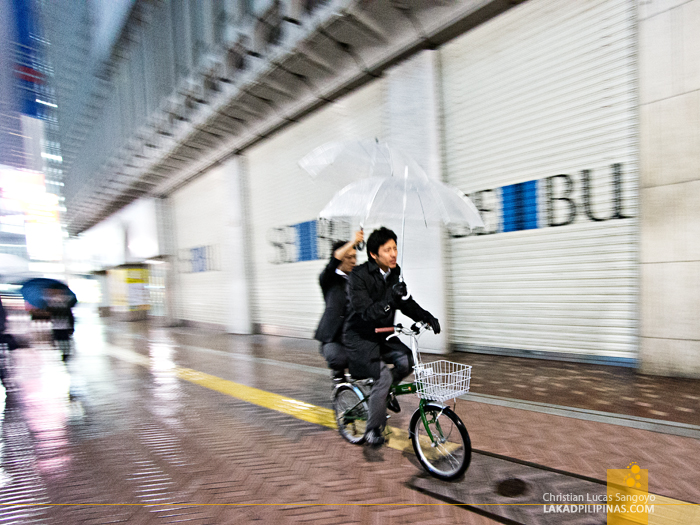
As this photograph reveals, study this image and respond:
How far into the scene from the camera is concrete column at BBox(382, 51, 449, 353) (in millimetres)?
7508

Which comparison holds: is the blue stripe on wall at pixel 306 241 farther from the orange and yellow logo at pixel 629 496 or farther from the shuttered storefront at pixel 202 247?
the orange and yellow logo at pixel 629 496

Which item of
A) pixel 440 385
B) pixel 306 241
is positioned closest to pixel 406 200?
pixel 440 385

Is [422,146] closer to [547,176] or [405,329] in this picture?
[547,176]

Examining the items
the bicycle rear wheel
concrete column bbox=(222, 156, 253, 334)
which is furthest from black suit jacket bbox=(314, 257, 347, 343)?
concrete column bbox=(222, 156, 253, 334)

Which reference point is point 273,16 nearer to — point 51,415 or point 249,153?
point 249,153

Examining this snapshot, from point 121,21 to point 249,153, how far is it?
9.94 meters

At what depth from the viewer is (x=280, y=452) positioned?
3.71m

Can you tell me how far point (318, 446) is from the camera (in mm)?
3801

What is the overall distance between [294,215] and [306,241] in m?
→ 0.93

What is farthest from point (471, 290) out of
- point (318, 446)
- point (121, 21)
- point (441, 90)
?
point (121, 21)

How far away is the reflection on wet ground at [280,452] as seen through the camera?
111 inches

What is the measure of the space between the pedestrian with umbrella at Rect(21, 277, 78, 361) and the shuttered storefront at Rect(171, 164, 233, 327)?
6.56m

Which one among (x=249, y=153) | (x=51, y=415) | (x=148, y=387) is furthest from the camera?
(x=249, y=153)

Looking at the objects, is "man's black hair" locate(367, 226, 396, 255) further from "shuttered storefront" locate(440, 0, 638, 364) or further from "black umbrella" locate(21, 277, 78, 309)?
"black umbrella" locate(21, 277, 78, 309)
